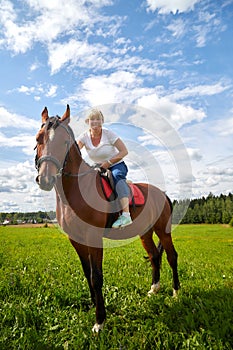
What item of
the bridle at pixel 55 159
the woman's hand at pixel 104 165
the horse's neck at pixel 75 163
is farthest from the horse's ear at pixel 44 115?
the woman's hand at pixel 104 165

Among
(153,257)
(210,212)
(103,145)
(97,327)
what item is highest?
(103,145)

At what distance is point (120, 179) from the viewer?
531cm

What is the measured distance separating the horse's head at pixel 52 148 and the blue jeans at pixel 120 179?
113 centimetres

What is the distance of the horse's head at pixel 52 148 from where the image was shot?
403 cm

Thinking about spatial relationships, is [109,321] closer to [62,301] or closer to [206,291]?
[62,301]

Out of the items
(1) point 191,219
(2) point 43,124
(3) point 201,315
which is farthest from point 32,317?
(1) point 191,219

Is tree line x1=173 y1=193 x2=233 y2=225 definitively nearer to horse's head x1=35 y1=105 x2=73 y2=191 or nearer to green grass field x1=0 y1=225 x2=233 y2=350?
green grass field x1=0 y1=225 x2=233 y2=350

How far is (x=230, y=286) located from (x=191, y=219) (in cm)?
7630

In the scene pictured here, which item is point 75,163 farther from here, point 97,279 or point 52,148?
point 97,279

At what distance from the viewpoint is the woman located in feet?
17.1

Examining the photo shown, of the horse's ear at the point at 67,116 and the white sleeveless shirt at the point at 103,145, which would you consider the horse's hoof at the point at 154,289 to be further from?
the horse's ear at the point at 67,116

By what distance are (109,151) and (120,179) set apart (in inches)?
23.1

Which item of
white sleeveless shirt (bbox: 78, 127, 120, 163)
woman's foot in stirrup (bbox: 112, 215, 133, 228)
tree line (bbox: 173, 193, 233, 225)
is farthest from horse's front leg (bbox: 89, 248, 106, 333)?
tree line (bbox: 173, 193, 233, 225)

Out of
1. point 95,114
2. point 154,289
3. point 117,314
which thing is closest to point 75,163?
point 95,114
